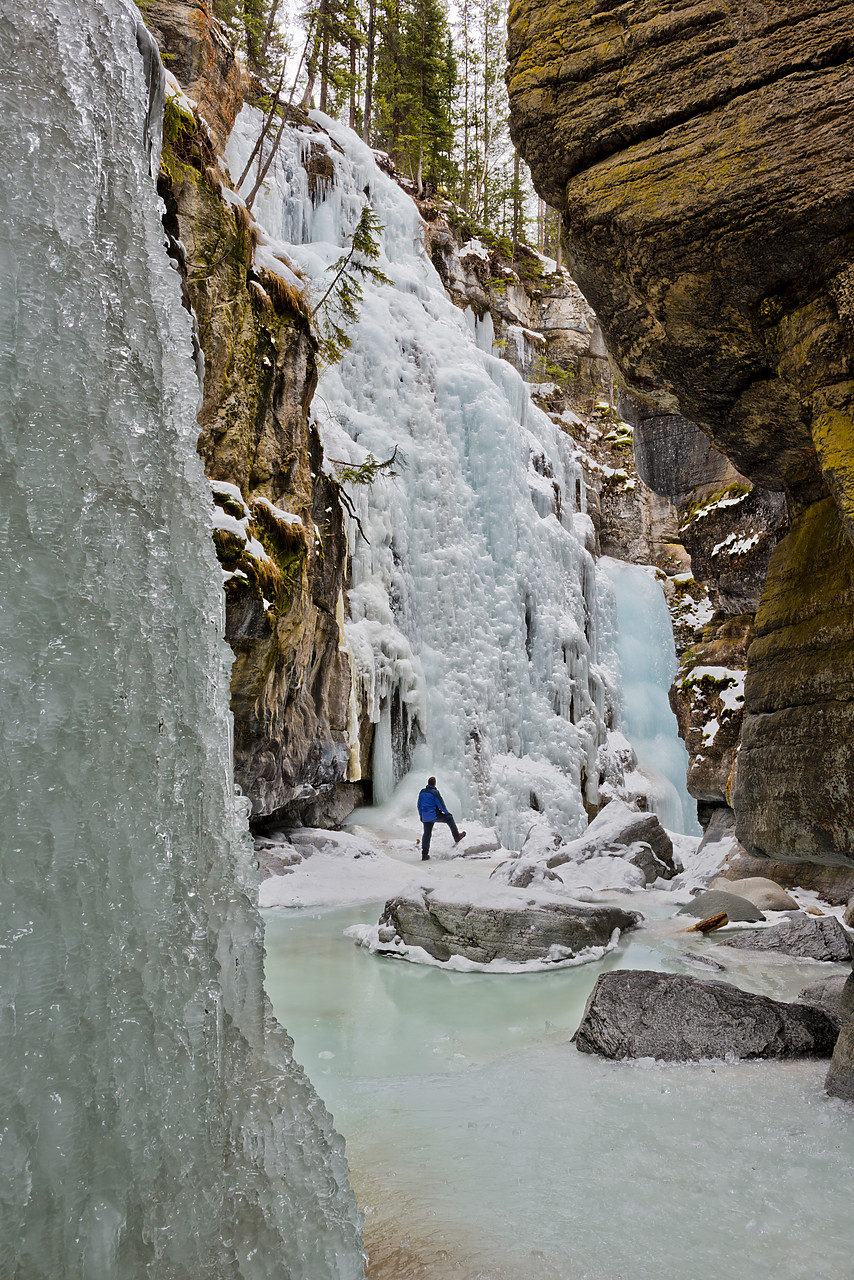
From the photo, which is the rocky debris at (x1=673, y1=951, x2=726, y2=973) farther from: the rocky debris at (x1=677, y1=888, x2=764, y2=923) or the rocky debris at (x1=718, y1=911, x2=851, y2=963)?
the rocky debris at (x1=677, y1=888, x2=764, y2=923)

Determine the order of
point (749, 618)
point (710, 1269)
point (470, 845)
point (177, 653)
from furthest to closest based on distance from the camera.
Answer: point (749, 618) < point (470, 845) < point (710, 1269) < point (177, 653)

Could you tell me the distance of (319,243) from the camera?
1599 cm

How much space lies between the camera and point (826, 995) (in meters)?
4.56

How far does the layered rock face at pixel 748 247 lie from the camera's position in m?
3.01

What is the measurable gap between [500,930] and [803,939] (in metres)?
2.57

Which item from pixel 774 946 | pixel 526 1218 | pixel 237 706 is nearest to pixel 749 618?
pixel 774 946

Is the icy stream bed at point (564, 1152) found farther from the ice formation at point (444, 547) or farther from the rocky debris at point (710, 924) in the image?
the ice formation at point (444, 547)

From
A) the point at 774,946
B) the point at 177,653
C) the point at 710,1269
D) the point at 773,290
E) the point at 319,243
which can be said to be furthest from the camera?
the point at 319,243

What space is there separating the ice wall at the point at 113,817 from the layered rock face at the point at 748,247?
239 centimetres

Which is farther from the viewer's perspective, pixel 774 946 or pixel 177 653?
pixel 774 946

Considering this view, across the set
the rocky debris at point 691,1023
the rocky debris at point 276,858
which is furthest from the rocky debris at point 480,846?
the rocky debris at point 691,1023

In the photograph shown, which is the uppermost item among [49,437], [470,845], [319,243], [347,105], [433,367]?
[347,105]

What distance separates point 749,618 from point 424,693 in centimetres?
576

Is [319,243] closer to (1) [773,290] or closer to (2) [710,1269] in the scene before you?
(1) [773,290]
